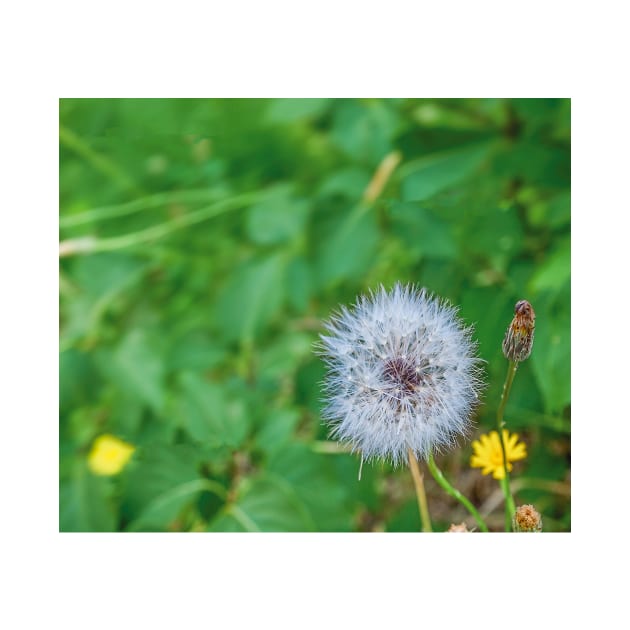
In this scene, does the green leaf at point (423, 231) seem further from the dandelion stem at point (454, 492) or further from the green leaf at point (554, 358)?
the dandelion stem at point (454, 492)

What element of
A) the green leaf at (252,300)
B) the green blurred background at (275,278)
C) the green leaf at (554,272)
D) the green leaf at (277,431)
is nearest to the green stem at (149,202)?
the green blurred background at (275,278)

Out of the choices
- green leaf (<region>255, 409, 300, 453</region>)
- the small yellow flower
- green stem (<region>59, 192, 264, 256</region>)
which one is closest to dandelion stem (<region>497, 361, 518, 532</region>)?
the small yellow flower

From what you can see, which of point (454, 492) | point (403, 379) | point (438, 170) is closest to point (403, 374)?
point (403, 379)
